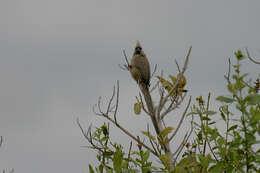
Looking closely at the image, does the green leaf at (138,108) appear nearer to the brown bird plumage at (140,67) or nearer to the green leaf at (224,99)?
the brown bird plumage at (140,67)

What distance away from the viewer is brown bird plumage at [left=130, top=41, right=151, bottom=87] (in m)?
5.16

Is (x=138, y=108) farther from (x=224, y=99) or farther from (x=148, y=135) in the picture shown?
(x=224, y=99)

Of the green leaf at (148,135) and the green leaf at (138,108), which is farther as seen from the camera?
the green leaf at (138,108)

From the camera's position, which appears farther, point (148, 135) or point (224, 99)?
point (148, 135)

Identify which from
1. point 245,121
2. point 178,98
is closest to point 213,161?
point 245,121

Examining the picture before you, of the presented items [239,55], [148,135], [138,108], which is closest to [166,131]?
[148,135]

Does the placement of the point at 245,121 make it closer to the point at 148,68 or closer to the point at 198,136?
the point at 198,136

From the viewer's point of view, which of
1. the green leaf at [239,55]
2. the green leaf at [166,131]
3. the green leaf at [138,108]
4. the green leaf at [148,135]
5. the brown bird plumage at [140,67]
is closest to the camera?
the green leaf at [239,55]

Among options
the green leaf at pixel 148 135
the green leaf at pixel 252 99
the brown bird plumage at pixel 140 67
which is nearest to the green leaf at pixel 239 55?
the green leaf at pixel 252 99

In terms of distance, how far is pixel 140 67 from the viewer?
5297mm

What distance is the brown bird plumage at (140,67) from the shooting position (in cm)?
516

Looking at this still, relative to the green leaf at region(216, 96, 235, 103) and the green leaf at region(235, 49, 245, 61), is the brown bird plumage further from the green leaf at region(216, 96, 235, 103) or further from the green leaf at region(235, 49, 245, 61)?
the green leaf at region(216, 96, 235, 103)

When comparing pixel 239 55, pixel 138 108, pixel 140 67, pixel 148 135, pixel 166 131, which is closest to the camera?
pixel 239 55

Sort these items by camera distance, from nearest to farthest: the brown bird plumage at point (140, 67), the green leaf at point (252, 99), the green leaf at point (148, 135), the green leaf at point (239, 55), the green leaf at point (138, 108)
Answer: the green leaf at point (252, 99), the green leaf at point (239, 55), the green leaf at point (148, 135), the green leaf at point (138, 108), the brown bird plumage at point (140, 67)
